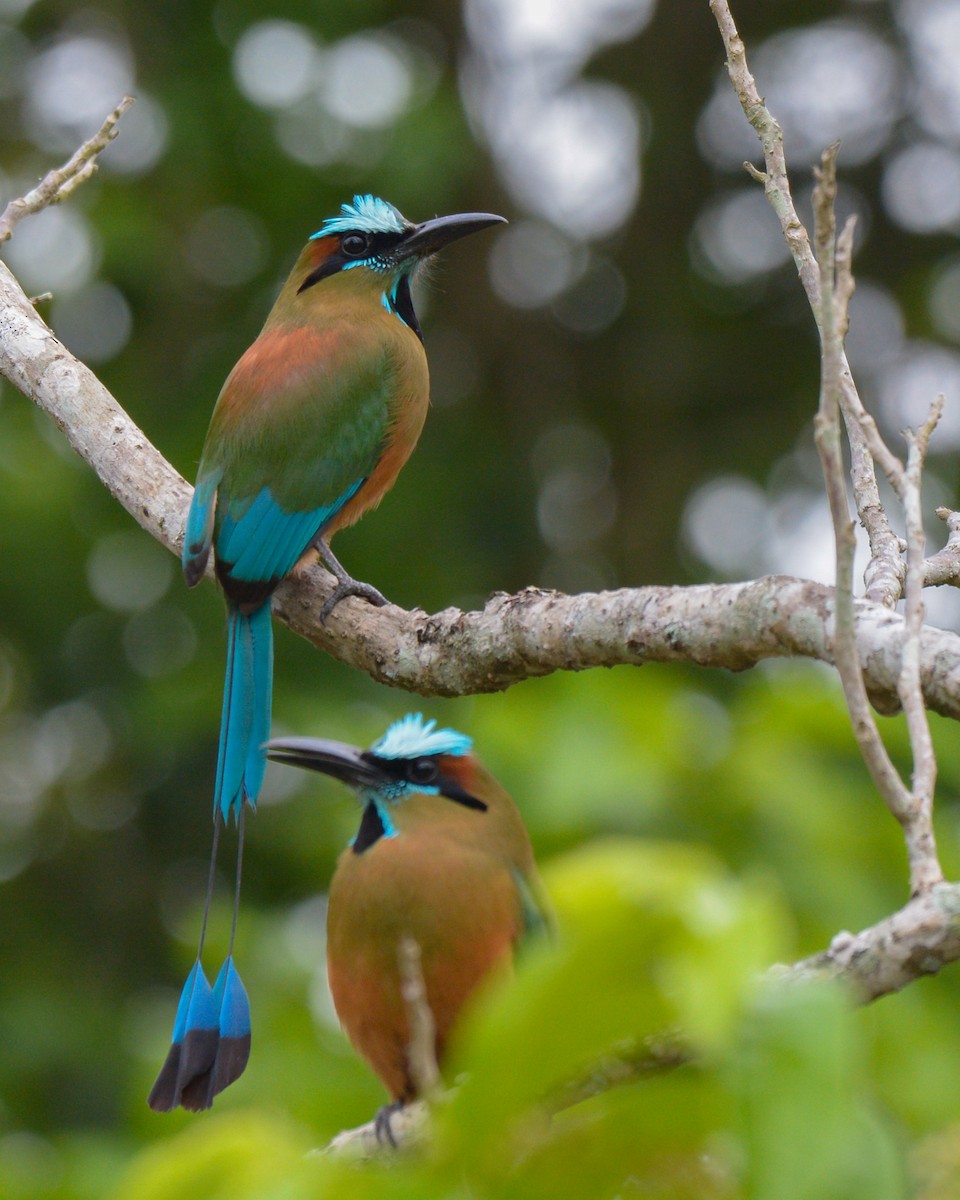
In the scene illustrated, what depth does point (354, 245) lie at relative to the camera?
11.8 feet

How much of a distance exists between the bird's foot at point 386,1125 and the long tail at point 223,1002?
0.28 m

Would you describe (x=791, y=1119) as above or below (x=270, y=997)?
above

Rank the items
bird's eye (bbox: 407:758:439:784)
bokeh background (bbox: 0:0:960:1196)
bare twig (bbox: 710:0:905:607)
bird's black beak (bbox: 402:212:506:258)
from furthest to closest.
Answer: bokeh background (bbox: 0:0:960:1196) < bird's black beak (bbox: 402:212:506:258) < bird's eye (bbox: 407:758:439:784) < bare twig (bbox: 710:0:905:607)

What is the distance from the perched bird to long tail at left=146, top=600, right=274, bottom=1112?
0.06 meters

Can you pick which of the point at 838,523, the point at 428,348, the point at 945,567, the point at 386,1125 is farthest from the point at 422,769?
the point at 428,348

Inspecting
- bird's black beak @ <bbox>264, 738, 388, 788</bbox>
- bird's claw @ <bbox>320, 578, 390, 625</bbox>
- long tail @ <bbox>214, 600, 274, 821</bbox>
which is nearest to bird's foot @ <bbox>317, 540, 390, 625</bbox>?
bird's claw @ <bbox>320, 578, 390, 625</bbox>

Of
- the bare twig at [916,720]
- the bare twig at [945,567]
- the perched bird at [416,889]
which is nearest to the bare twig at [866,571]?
the bare twig at [916,720]

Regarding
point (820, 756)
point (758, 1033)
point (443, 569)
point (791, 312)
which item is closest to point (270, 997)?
point (820, 756)

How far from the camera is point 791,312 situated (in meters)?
6.65

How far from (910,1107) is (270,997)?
1587 mm

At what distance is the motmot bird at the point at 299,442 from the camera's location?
2900mm

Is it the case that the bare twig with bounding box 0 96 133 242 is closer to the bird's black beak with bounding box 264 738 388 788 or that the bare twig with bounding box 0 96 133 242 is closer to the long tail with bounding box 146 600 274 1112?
the long tail with bounding box 146 600 274 1112

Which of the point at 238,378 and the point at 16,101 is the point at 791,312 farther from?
the point at 238,378

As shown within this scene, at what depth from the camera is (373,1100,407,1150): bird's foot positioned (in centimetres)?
253
